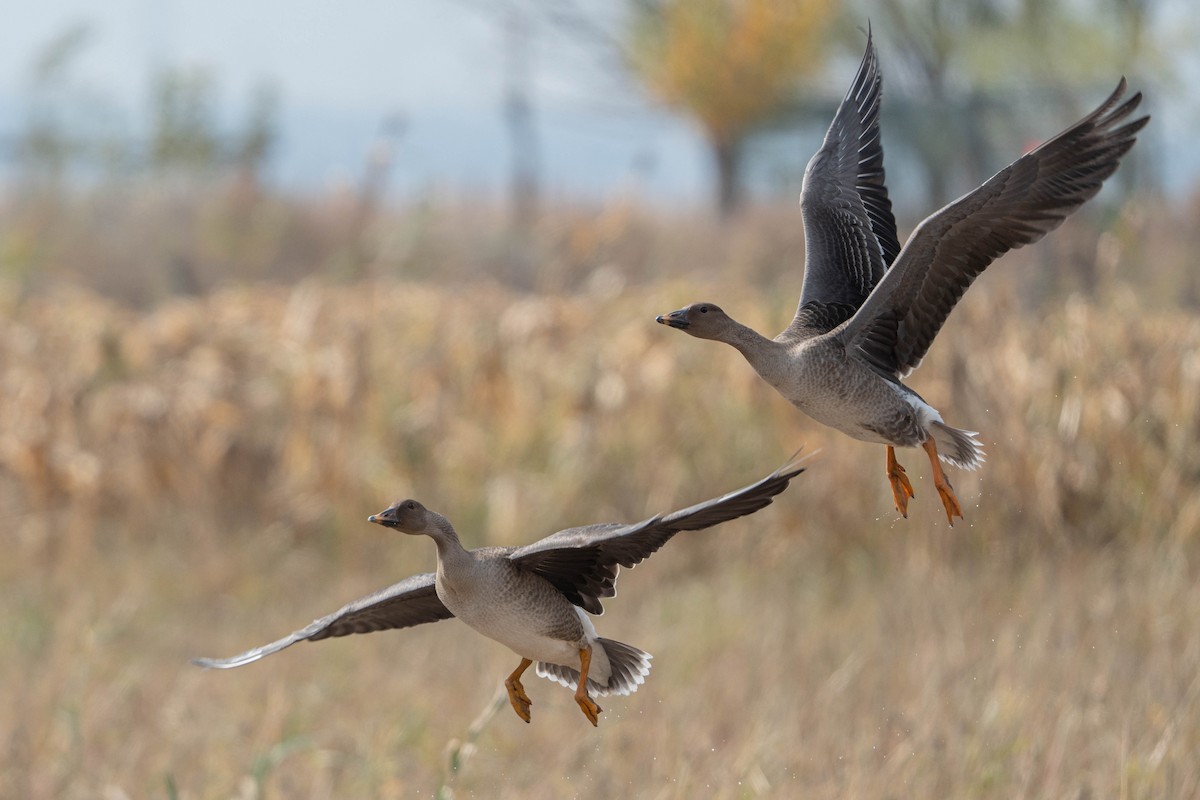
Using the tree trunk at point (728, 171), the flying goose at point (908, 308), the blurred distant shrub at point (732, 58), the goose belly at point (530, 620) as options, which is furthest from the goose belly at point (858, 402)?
the tree trunk at point (728, 171)

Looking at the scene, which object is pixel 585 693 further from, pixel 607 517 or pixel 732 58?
pixel 732 58

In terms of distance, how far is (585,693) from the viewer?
1166 millimetres

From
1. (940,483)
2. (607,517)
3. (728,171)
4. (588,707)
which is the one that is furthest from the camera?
(728,171)

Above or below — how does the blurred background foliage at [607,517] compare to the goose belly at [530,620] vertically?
below

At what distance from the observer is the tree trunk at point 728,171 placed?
32469 millimetres

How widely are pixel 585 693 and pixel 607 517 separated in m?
6.94

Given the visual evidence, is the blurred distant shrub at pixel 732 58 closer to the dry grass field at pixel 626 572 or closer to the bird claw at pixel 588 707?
the dry grass field at pixel 626 572

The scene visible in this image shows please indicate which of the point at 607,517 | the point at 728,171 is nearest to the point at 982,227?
the point at 607,517

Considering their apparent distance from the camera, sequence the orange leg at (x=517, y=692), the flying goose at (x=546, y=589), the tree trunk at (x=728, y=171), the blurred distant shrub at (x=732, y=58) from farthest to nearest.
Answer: the tree trunk at (x=728, y=171) → the blurred distant shrub at (x=732, y=58) → the orange leg at (x=517, y=692) → the flying goose at (x=546, y=589)

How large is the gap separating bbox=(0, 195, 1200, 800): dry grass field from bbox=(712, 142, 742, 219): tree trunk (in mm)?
21589

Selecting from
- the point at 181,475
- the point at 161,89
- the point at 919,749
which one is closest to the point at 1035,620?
the point at 919,749

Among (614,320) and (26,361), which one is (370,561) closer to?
(614,320)

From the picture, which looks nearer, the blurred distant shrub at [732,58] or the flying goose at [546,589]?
the flying goose at [546,589]

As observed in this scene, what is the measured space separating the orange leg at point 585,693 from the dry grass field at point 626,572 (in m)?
1.58
